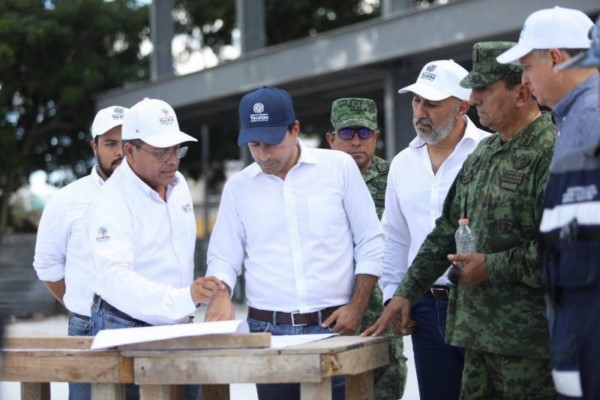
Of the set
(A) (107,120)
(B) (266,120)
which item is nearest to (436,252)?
(B) (266,120)

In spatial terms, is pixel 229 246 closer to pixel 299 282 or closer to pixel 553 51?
pixel 299 282

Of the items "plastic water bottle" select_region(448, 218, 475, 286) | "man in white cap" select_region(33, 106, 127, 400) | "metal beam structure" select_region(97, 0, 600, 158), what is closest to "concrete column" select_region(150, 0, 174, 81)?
"metal beam structure" select_region(97, 0, 600, 158)

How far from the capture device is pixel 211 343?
→ 4.25 meters

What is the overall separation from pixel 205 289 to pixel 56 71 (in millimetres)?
19283

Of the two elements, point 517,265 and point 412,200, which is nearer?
point 517,265

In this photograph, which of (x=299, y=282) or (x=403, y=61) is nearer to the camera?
(x=299, y=282)

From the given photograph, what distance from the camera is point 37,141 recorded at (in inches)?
936

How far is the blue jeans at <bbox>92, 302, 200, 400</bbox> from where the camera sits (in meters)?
4.92

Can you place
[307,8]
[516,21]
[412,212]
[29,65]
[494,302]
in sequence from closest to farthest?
[494,302] → [412,212] → [516,21] → [29,65] → [307,8]

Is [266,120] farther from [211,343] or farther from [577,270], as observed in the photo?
[577,270]

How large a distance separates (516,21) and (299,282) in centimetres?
779

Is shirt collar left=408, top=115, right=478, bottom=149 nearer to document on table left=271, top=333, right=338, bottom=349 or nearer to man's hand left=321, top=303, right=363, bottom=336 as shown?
man's hand left=321, top=303, right=363, bottom=336

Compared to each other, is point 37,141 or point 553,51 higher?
point 37,141

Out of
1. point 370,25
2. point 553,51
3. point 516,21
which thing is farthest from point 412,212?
point 370,25
